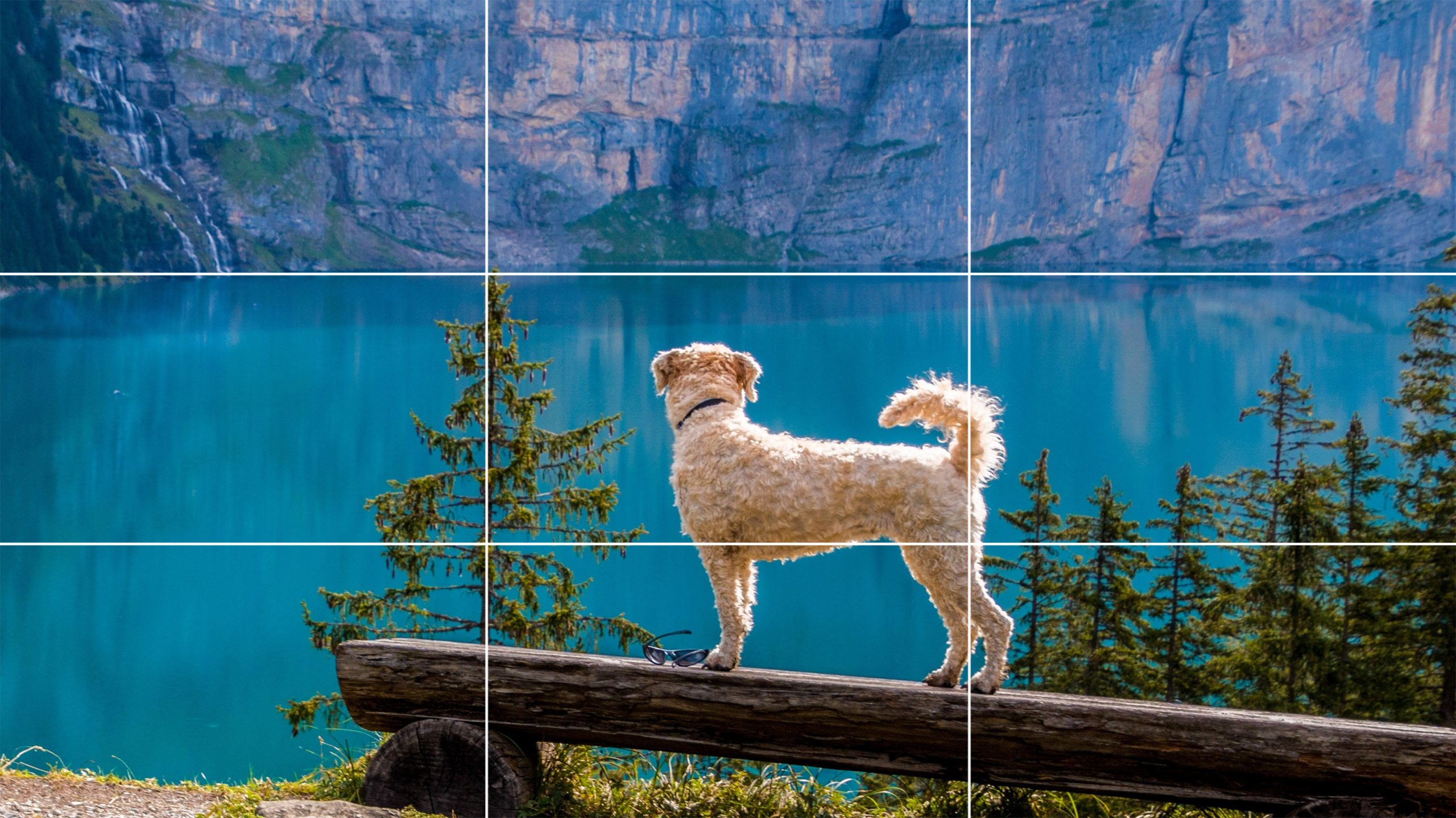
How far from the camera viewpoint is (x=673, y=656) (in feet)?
9.80

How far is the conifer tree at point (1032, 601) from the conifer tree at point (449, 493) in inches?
82.5

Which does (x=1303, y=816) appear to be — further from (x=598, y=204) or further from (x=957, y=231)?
(x=598, y=204)

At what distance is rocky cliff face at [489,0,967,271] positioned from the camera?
4.21 metres

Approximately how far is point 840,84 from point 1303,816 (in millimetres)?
3093

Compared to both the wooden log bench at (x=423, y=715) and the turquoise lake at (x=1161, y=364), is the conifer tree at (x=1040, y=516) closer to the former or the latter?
the turquoise lake at (x=1161, y=364)

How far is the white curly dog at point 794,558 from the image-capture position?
2.74 meters

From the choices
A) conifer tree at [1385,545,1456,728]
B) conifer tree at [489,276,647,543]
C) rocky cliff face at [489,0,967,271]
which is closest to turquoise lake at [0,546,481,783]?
conifer tree at [489,276,647,543]

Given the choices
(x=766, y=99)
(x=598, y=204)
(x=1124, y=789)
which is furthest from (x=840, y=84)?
(x=1124, y=789)

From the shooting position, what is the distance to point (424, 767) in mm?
3148

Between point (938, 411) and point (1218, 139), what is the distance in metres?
3.26

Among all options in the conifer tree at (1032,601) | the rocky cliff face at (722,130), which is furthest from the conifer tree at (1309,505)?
the rocky cliff face at (722,130)

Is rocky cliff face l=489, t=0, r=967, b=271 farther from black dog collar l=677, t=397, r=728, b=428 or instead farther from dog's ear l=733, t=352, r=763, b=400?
black dog collar l=677, t=397, r=728, b=428

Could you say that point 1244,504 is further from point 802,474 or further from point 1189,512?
point 802,474

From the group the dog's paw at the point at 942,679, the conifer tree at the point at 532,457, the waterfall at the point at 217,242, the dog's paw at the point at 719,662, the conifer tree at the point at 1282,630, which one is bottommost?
the conifer tree at the point at 1282,630
